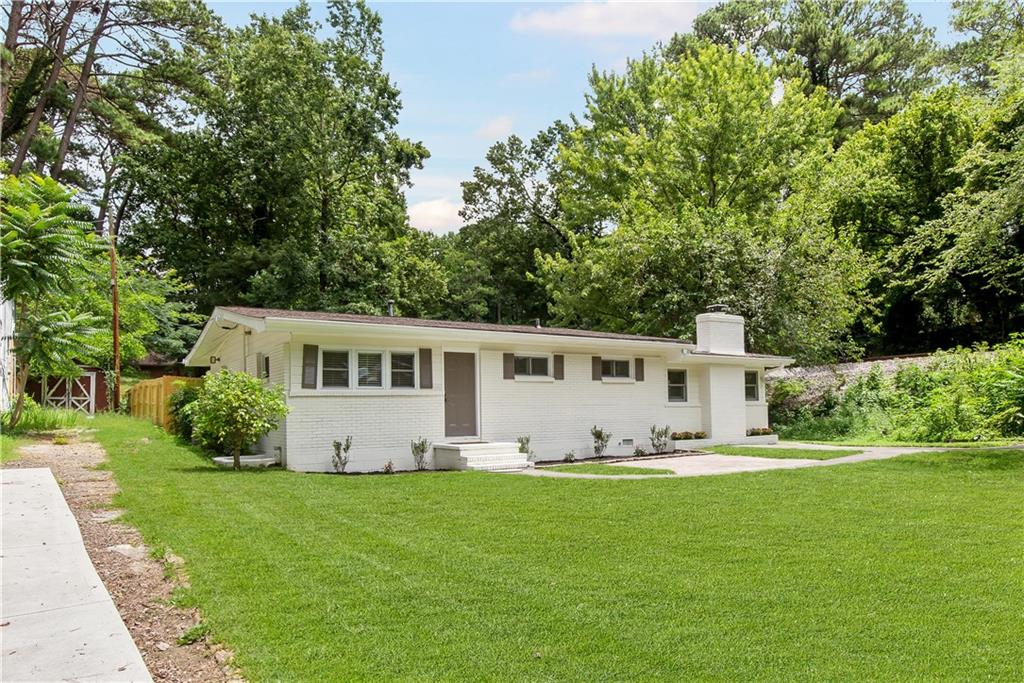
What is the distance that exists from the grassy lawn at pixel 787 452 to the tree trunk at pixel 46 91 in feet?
85.1

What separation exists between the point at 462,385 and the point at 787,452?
7219 millimetres

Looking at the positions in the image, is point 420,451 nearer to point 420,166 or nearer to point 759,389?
point 759,389

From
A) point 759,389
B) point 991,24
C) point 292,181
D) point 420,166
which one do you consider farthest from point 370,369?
point 420,166

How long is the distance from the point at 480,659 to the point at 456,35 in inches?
407

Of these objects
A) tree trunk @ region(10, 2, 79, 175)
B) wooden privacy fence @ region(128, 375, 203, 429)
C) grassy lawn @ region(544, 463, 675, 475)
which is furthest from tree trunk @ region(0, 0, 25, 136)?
grassy lawn @ region(544, 463, 675, 475)

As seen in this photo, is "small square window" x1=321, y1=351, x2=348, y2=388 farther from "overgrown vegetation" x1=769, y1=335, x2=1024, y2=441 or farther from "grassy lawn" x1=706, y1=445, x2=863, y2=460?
"overgrown vegetation" x1=769, y1=335, x2=1024, y2=441

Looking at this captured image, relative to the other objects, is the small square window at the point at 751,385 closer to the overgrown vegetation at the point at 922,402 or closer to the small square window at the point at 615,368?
the overgrown vegetation at the point at 922,402

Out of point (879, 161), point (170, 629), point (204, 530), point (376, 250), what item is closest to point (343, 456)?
point (204, 530)

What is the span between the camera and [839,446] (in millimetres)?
17219

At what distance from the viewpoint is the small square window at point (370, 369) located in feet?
43.4

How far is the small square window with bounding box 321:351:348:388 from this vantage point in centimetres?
1290

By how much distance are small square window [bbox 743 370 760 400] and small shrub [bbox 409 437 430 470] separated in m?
10.5

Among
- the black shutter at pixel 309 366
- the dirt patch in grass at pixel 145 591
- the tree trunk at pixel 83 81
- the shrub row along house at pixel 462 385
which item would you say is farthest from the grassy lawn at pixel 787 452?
the tree trunk at pixel 83 81

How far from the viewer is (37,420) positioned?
16484mm
